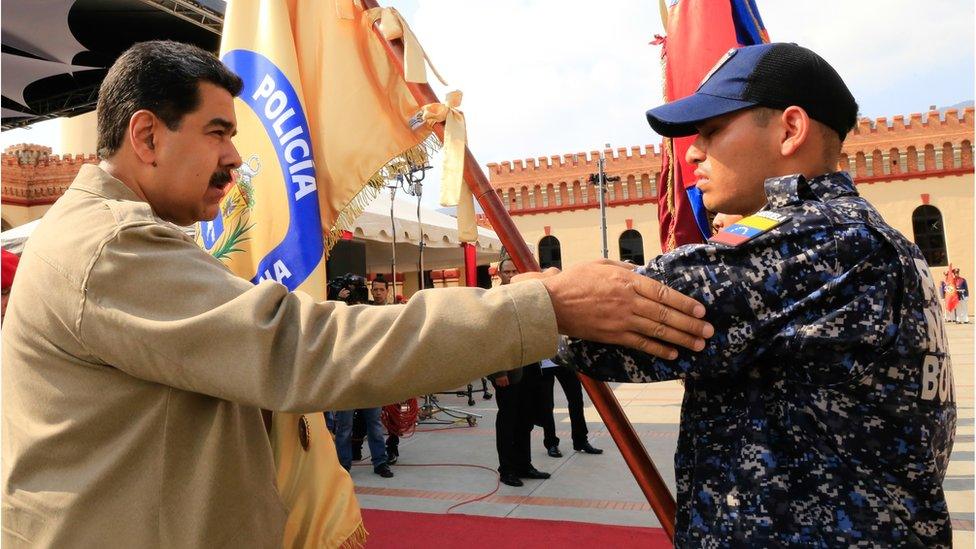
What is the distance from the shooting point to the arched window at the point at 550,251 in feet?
96.8

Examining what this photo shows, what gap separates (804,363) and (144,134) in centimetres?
139

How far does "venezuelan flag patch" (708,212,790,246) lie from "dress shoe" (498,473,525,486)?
15.1 feet

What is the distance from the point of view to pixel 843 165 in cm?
2469

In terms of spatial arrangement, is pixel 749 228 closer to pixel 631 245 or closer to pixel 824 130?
pixel 824 130

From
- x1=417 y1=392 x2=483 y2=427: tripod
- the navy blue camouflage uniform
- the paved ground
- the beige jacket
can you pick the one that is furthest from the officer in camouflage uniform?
x1=417 y1=392 x2=483 y2=427: tripod

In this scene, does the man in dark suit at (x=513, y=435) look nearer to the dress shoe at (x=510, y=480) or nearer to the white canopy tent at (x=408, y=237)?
the dress shoe at (x=510, y=480)

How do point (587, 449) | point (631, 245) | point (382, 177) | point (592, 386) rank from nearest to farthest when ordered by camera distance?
point (592, 386) → point (382, 177) → point (587, 449) → point (631, 245)

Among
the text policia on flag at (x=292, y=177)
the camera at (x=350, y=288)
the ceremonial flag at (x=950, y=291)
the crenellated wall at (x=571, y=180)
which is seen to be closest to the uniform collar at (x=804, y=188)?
the text policia on flag at (x=292, y=177)

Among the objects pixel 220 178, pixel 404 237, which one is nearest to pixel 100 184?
pixel 220 178

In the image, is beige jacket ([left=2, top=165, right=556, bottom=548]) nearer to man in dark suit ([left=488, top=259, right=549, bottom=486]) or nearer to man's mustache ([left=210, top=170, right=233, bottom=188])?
man's mustache ([left=210, top=170, right=233, bottom=188])

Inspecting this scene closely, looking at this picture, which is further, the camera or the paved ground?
the camera

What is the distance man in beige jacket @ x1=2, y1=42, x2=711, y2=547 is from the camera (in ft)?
3.53

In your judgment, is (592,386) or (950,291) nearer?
(592,386)

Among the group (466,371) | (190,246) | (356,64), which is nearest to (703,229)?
(356,64)
